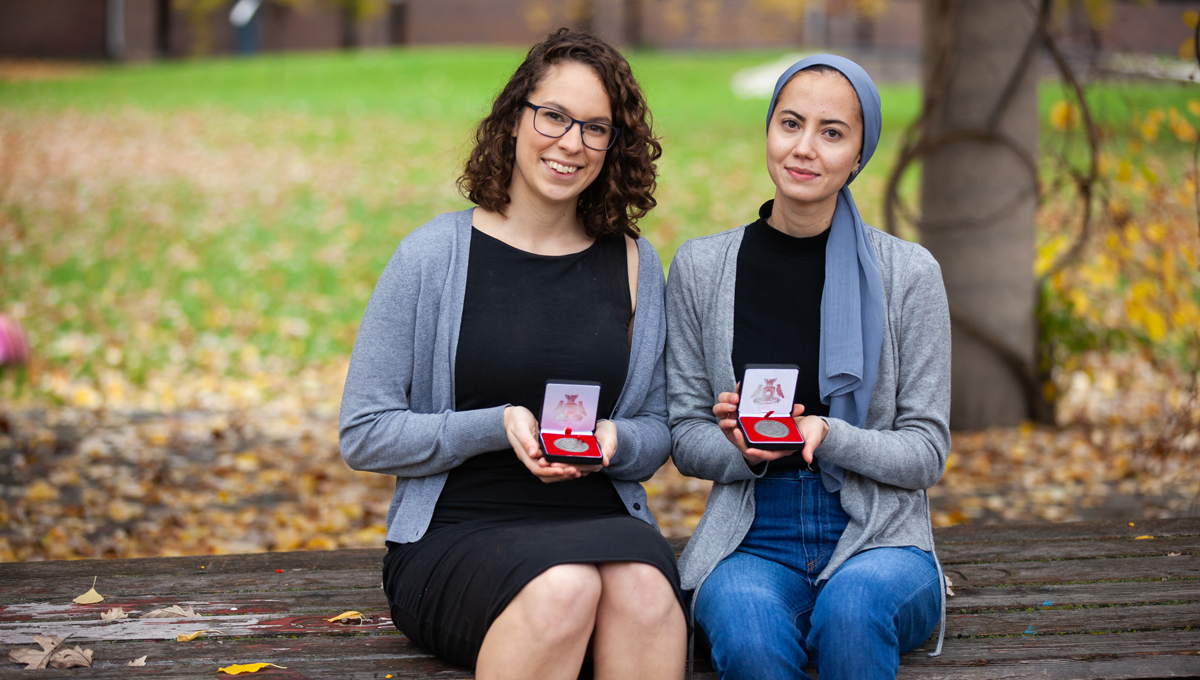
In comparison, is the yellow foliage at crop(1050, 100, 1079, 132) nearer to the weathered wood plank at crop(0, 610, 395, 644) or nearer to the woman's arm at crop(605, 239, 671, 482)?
the woman's arm at crop(605, 239, 671, 482)

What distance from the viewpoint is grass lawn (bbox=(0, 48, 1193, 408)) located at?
8203 mm

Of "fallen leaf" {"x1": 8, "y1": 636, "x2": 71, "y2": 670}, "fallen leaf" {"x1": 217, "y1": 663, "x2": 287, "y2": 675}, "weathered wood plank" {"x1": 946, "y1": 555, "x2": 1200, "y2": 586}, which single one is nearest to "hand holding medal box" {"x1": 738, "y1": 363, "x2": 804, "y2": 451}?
"weathered wood plank" {"x1": 946, "y1": 555, "x2": 1200, "y2": 586}

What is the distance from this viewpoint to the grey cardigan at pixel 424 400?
101 inches

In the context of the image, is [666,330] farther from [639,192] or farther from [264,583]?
[264,583]

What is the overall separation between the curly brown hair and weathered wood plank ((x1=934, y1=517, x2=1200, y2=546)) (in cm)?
156

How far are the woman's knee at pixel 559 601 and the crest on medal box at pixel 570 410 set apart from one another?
35 cm

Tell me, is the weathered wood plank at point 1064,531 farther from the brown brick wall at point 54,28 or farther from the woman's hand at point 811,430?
the brown brick wall at point 54,28

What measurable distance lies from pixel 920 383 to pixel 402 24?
120ft

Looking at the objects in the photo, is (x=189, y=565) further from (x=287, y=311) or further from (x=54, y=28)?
(x=54, y=28)

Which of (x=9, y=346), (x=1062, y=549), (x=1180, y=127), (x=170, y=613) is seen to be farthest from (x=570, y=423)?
(x=9, y=346)

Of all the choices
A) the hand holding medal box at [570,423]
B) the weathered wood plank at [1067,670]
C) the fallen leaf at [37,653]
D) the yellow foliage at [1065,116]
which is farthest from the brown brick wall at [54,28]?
the weathered wood plank at [1067,670]

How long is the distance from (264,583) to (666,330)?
136 centimetres

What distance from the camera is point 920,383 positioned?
2.64 m

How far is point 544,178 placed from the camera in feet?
8.83
